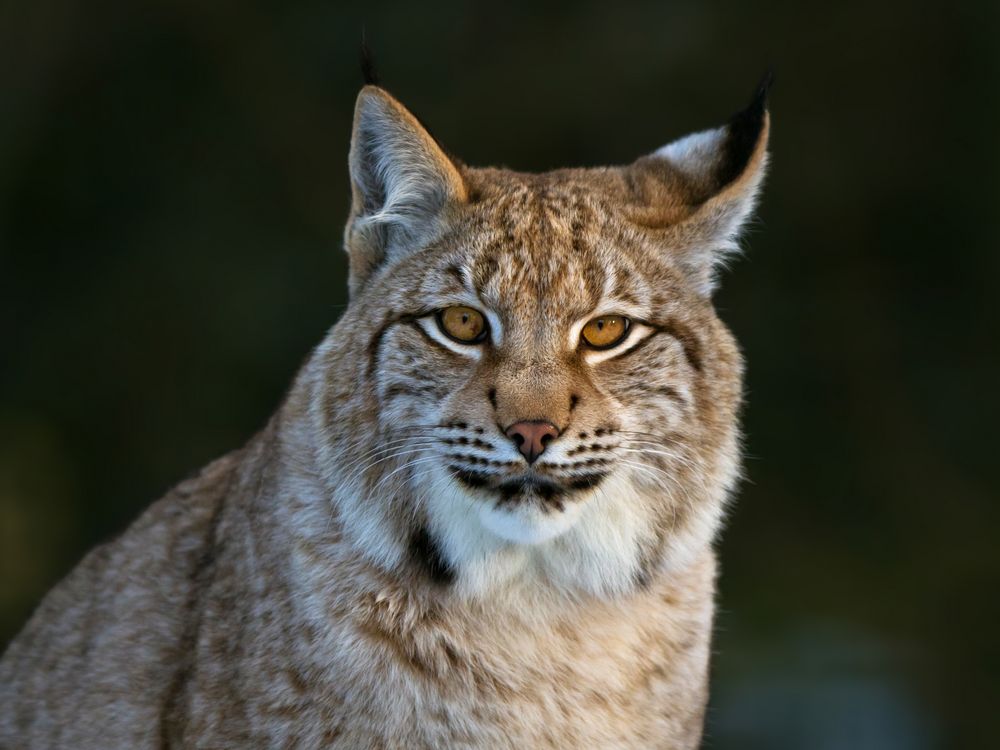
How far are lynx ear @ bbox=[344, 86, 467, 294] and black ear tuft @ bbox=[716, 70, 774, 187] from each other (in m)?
0.89

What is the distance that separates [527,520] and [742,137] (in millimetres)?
1549

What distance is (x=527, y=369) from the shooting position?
13.9ft

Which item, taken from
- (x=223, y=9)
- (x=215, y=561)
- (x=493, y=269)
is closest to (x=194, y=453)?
(x=223, y=9)

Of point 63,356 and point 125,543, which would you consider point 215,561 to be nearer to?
point 125,543

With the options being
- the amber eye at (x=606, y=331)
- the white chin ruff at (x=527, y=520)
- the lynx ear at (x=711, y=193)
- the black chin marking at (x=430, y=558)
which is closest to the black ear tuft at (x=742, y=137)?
the lynx ear at (x=711, y=193)

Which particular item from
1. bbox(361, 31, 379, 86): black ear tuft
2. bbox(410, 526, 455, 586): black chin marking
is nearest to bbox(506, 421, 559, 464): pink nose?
bbox(410, 526, 455, 586): black chin marking

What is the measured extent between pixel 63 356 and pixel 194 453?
1.43 m

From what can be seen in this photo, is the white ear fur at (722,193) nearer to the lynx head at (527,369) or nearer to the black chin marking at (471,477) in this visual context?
the lynx head at (527,369)

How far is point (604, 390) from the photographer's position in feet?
14.2

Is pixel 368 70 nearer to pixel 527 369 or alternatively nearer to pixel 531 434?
pixel 527 369

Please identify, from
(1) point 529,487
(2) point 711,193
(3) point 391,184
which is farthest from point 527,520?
(2) point 711,193

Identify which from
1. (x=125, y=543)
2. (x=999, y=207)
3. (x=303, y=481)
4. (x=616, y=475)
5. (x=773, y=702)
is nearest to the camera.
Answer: (x=616, y=475)

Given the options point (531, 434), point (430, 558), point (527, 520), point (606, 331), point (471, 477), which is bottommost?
point (430, 558)

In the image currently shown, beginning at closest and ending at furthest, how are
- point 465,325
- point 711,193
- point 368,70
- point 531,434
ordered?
point 531,434 → point 465,325 → point 368,70 → point 711,193
